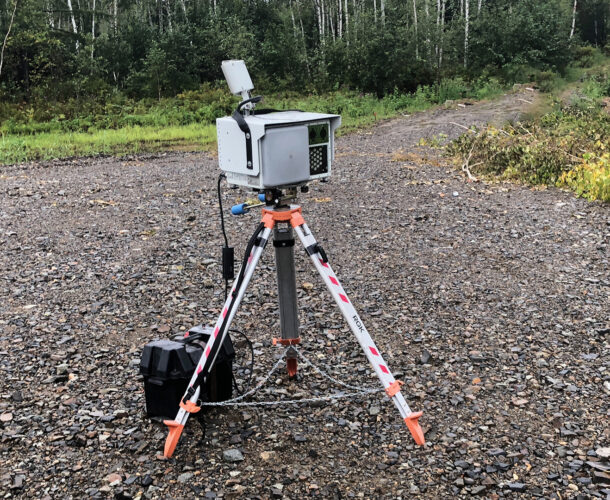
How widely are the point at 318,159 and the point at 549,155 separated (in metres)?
6.60

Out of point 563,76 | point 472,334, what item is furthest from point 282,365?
point 563,76

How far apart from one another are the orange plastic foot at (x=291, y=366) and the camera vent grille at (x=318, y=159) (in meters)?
1.22

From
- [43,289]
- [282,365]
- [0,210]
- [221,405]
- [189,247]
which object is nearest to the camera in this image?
[221,405]

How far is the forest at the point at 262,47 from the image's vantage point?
22.2 metres

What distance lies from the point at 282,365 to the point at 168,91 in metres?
21.5

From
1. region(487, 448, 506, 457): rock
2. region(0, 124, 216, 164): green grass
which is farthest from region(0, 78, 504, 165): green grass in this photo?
region(487, 448, 506, 457): rock

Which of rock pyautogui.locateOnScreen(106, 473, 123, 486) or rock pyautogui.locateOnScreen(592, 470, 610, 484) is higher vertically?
rock pyautogui.locateOnScreen(106, 473, 123, 486)

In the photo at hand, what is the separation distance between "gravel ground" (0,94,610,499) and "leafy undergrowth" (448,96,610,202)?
13.2 inches

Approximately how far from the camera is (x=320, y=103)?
69.1 ft

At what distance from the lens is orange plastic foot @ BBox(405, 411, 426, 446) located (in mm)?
2985

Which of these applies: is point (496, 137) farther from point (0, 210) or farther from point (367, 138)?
point (0, 210)

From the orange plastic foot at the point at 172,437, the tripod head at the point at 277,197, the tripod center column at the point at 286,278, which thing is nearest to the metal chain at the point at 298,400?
the tripod center column at the point at 286,278

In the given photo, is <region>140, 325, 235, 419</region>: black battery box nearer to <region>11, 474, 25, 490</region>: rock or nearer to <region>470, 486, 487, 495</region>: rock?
<region>11, 474, 25, 490</region>: rock

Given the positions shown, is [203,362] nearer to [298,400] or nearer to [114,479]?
[114,479]
